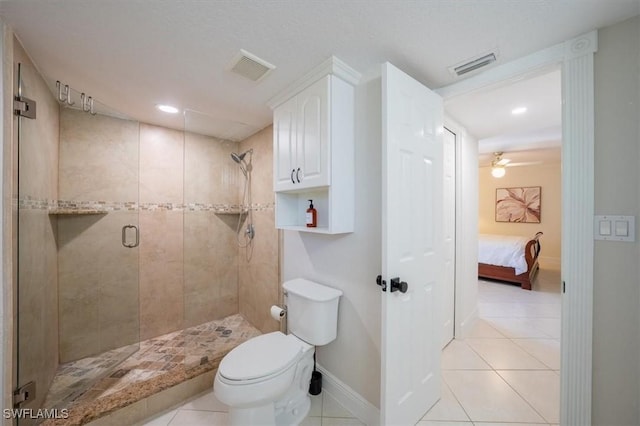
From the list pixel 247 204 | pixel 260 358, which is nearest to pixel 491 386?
pixel 260 358

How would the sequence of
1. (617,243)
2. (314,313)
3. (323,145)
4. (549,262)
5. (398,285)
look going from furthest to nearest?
(549,262), (314,313), (323,145), (398,285), (617,243)

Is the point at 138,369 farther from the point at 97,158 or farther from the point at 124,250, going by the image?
the point at 97,158

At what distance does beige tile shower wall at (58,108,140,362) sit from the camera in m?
2.02

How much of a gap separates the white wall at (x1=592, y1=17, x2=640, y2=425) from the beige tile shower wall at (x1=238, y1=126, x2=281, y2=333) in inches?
83.1

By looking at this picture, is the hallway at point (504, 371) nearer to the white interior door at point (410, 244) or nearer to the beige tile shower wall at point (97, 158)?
the white interior door at point (410, 244)

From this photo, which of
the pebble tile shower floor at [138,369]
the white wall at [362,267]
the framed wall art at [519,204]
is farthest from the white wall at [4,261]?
the framed wall art at [519,204]

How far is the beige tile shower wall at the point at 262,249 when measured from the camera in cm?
239

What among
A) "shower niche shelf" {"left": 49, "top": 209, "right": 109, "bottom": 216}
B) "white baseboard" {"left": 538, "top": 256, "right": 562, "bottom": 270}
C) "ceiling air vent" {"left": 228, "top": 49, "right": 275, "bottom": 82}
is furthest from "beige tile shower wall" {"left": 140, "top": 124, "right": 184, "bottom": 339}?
"white baseboard" {"left": 538, "top": 256, "right": 562, "bottom": 270}

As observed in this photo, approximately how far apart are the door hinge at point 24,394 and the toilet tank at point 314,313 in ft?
4.84

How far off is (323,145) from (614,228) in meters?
1.49

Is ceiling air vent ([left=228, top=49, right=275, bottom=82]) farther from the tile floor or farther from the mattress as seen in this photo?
the mattress

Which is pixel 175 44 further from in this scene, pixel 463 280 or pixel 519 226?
pixel 519 226

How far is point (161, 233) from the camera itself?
2564 millimetres

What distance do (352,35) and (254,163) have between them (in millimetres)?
1662
